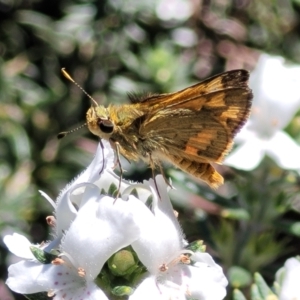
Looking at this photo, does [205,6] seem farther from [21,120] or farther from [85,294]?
[85,294]

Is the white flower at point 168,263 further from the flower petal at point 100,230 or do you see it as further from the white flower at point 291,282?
the white flower at point 291,282

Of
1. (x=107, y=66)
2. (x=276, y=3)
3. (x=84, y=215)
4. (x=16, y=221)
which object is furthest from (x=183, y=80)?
(x=84, y=215)

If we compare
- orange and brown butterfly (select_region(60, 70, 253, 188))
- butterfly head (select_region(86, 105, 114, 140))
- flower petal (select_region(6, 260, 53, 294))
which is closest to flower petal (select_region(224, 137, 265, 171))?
orange and brown butterfly (select_region(60, 70, 253, 188))

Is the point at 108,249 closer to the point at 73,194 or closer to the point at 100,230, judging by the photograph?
the point at 100,230

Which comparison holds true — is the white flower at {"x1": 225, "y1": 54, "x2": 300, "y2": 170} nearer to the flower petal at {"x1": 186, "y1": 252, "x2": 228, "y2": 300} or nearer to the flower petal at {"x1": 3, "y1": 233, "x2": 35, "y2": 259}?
the flower petal at {"x1": 186, "y1": 252, "x2": 228, "y2": 300}

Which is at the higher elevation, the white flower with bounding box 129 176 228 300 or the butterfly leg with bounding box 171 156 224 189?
the white flower with bounding box 129 176 228 300

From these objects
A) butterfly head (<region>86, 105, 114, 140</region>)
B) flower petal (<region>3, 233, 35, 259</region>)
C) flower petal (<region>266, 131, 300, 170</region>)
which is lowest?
flower petal (<region>266, 131, 300, 170</region>)

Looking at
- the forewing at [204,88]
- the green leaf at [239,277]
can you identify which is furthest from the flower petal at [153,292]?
the green leaf at [239,277]
